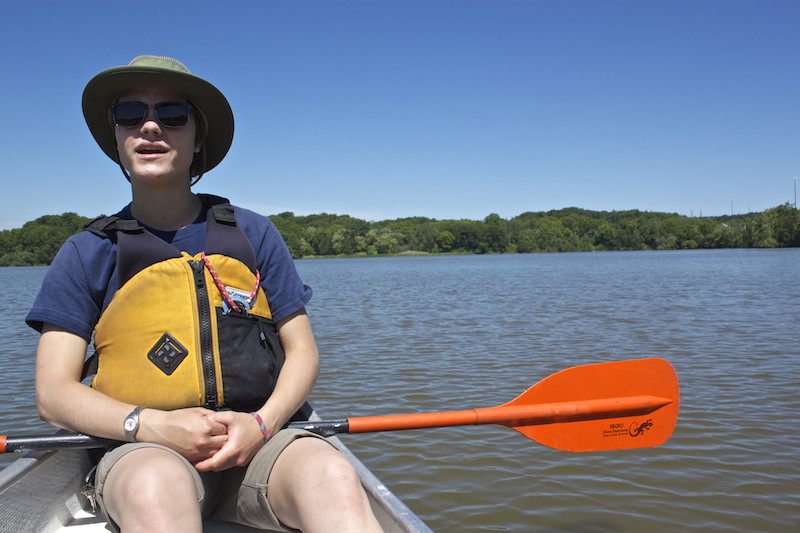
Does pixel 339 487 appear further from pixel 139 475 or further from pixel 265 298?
pixel 265 298

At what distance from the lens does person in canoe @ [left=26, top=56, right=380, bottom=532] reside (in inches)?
70.7

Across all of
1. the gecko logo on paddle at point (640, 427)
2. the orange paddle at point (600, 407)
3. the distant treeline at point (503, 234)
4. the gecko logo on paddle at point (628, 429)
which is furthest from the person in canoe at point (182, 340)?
the distant treeline at point (503, 234)

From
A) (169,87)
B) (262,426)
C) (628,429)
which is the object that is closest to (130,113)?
(169,87)

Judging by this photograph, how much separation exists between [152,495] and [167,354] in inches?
20.6

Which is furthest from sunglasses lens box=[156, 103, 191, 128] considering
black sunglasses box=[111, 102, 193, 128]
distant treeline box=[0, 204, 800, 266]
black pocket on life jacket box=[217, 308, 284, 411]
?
distant treeline box=[0, 204, 800, 266]

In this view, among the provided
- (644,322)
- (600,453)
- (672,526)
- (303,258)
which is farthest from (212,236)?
(303,258)

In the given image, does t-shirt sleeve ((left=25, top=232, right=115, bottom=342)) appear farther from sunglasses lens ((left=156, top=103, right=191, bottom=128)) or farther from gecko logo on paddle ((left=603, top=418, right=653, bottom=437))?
gecko logo on paddle ((left=603, top=418, right=653, bottom=437))

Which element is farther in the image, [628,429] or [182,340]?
[628,429]

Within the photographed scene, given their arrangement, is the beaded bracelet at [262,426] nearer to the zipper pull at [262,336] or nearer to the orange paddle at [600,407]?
the zipper pull at [262,336]

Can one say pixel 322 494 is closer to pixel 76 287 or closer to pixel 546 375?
pixel 76 287

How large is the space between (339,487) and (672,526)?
2923mm

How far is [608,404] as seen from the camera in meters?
3.08

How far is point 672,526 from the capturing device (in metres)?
3.82

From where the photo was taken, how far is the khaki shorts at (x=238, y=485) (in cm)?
183
